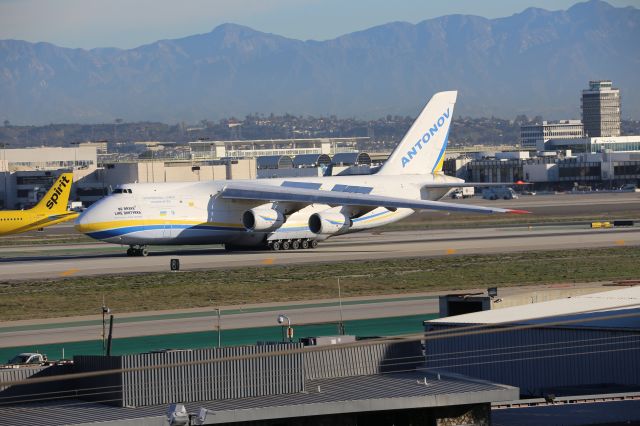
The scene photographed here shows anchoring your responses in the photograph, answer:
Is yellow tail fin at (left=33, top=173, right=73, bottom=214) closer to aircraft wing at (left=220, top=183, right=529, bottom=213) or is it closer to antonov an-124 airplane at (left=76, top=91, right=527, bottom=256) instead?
antonov an-124 airplane at (left=76, top=91, right=527, bottom=256)

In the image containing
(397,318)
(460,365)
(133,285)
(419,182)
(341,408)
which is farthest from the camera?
(419,182)

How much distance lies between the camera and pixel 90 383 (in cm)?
2591

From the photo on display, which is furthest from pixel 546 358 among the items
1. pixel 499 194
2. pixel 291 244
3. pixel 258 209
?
pixel 499 194

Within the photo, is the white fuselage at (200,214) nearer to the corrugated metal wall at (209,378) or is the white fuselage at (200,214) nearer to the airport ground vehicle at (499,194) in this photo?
the corrugated metal wall at (209,378)

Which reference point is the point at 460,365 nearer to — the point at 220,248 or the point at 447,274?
the point at 447,274

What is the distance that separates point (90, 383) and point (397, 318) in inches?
792

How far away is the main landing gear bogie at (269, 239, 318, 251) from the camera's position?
7231 centimetres

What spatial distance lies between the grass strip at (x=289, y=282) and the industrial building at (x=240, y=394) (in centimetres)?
2348

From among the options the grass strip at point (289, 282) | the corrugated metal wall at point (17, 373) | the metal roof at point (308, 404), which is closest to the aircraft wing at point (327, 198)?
the grass strip at point (289, 282)

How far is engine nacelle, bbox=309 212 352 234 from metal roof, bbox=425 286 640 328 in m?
32.6

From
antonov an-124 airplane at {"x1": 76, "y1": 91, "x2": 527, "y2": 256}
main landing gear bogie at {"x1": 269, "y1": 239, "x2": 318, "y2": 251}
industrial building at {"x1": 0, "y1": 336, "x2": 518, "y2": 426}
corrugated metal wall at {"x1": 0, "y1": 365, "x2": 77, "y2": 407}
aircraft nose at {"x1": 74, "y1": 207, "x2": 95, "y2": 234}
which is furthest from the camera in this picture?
main landing gear bogie at {"x1": 269, "y1": 239, "x2": 318, "y2": 251}

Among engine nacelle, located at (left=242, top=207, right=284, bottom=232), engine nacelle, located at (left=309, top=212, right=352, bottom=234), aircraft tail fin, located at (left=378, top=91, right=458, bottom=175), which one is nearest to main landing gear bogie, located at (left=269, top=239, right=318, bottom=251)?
engine nacelle, located at (left=309, top=212, right=352, bottom=234)

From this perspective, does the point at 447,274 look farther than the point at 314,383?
Yes

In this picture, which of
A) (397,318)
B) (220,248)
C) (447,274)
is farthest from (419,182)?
(397,318)
